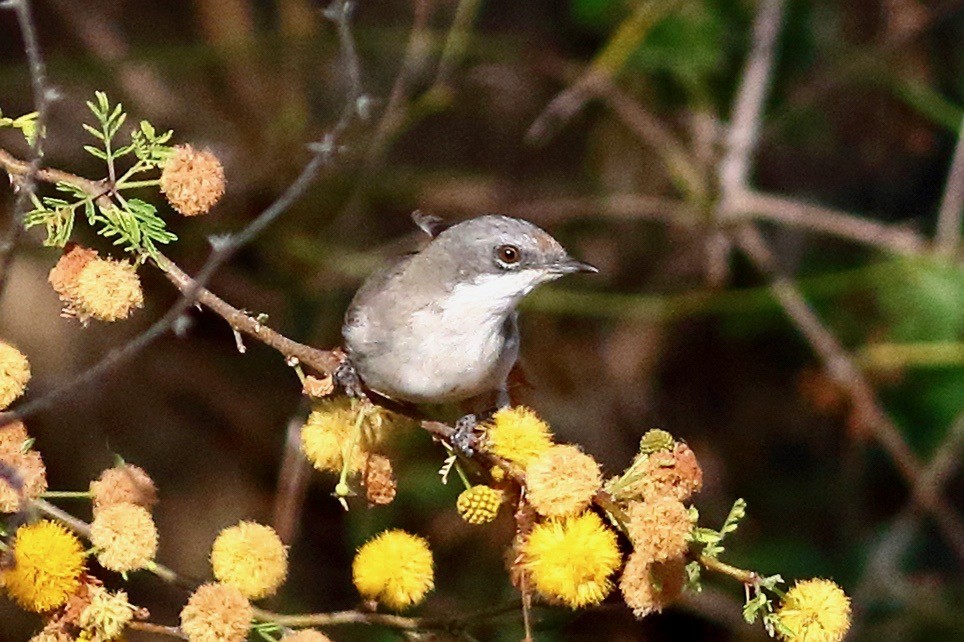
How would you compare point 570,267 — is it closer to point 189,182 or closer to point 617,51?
point 189,182

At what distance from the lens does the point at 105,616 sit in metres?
2.08

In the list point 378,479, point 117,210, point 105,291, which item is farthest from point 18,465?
point 378,479

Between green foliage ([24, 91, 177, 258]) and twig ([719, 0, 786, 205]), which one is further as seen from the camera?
twig ([719, 0, 786, 205])

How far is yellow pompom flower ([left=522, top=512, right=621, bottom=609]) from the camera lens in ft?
7.02

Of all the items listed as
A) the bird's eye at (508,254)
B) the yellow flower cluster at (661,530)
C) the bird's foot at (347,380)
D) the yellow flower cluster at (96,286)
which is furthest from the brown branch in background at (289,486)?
the yellow flower cluster at (661,530)

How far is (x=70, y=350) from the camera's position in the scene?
546 centimetres

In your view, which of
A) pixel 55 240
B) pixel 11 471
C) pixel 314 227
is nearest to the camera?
pixel 11 471

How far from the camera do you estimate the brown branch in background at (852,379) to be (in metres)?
4.93

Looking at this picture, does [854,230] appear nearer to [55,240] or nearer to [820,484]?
[820,484]

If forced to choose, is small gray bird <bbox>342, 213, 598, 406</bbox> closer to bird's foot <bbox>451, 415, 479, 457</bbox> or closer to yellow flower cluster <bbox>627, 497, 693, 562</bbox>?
bird's foot <bbox>451, 415, 479, 457</bbox>

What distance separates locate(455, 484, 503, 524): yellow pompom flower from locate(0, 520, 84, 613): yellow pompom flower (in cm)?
62

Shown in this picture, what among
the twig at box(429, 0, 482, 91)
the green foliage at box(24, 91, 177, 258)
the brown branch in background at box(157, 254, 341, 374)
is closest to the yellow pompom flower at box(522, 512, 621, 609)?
the brown branch in background at box(157, 254, 341, 374)

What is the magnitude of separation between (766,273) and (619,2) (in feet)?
3.67

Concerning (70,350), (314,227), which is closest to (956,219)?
(314,227)
